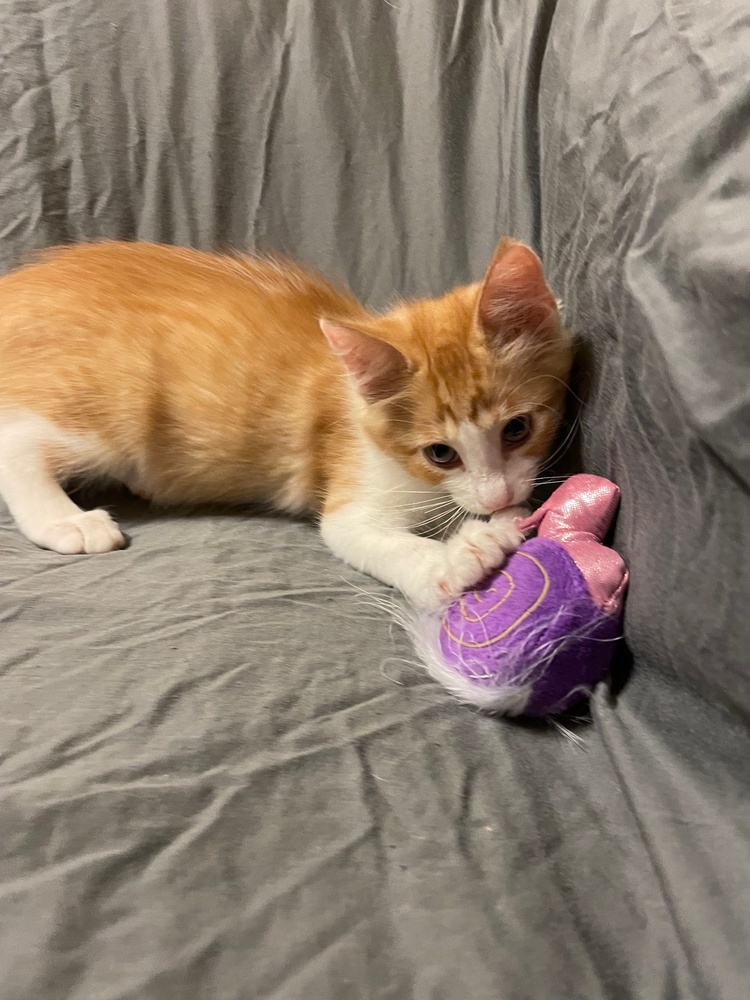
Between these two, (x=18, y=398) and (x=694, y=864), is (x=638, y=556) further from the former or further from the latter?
(x=18, y=398)

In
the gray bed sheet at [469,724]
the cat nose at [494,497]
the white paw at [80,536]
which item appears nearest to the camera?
the gray bed sheet at [469,724]

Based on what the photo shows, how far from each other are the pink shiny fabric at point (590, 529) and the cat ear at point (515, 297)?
24 centimetres

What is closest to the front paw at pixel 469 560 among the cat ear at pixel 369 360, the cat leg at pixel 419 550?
the cat leg at pixel 419 550

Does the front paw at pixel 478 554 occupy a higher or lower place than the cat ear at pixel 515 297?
lower

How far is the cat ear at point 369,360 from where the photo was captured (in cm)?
108

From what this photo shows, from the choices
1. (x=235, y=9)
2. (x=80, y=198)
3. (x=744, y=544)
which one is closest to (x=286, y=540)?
(x=744, y=544)

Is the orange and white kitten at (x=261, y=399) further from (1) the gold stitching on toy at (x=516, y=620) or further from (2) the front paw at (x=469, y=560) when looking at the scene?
(1) the gold stitching on toy at (x=516, y=620)

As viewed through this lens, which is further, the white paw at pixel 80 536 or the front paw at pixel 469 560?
the white paw at pixel 80 536

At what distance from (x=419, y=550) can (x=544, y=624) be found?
30cm

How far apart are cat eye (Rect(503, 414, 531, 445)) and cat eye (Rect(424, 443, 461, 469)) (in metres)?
0.08

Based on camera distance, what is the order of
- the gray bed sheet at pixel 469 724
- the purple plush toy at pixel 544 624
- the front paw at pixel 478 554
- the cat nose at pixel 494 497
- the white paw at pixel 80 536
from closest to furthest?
the gray bed sheet at pixel 469 724, the purple plush toy at pixel 544 624, the front paw at pixel 478 554, the cat nose at pixel 494 497, the white paw at pixel 80 536

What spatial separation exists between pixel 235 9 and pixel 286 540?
110 cm

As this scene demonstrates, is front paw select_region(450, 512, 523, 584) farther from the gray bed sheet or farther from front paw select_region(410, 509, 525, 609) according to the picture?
the gray bed sheet

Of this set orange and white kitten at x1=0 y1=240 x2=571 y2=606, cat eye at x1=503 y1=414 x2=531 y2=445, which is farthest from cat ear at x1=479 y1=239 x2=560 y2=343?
cat eye at x1=503 y1=414 x2=531 y2=445
